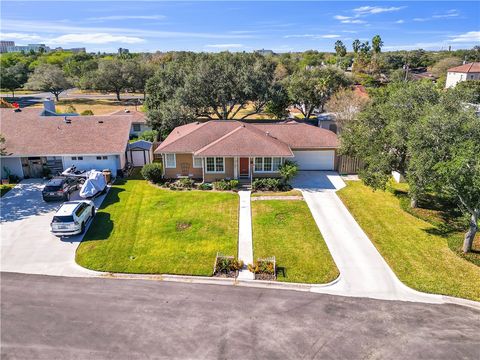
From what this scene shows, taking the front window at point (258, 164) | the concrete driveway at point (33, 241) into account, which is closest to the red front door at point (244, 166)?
the front window at point (258, 164)

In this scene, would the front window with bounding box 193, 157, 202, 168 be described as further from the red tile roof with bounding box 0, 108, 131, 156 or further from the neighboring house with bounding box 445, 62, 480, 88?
the neighboring house with bounding box 445, 62, 480, 88

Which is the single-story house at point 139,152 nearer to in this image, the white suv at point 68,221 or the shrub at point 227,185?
the shrub at point 227,185

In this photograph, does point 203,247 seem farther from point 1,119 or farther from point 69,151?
Result: point 1,119

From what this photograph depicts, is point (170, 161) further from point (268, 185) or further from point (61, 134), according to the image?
point (61, 134)

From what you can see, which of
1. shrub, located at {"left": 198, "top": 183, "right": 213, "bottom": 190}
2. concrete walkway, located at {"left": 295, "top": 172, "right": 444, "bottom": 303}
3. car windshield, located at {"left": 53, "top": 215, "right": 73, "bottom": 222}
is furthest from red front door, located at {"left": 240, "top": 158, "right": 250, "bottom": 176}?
car windshield, located at {"left": 53, "top": 215, "right": 73, "bottom": 222}

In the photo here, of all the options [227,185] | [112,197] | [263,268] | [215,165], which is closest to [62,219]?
[112,197]

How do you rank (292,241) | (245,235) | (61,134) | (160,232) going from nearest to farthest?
(292,241) < (245,235) < (160,232) < (61,134)
